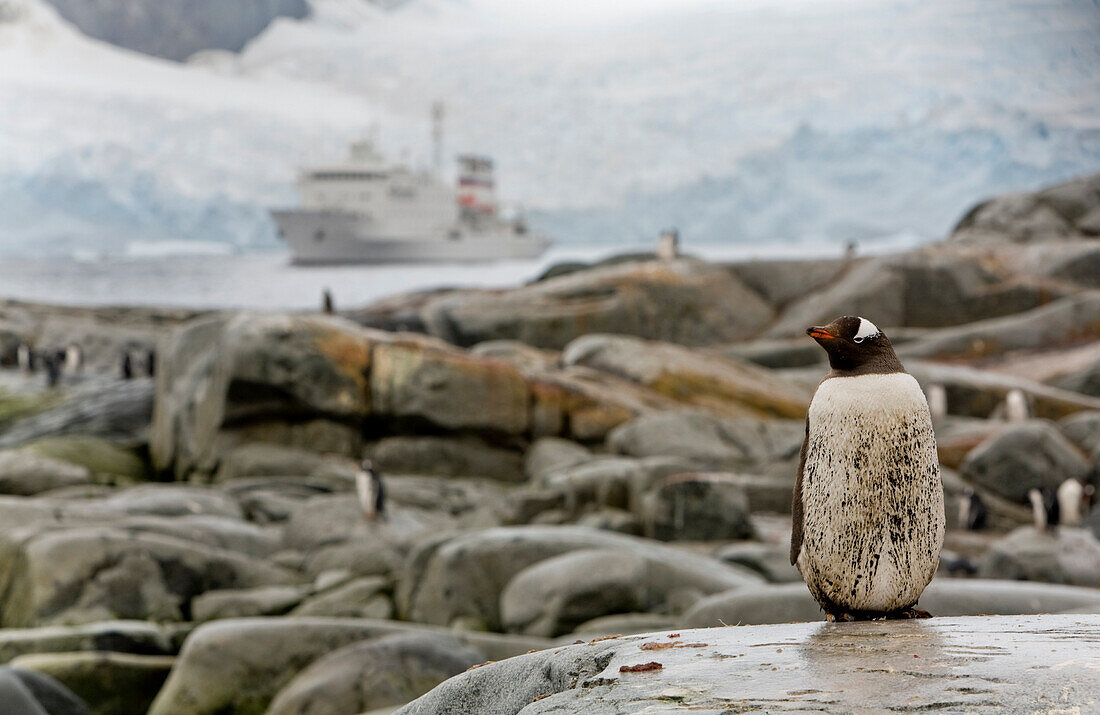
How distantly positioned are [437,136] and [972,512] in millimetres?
23930

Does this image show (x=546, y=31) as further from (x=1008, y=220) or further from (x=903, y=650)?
(x=903, y=650)

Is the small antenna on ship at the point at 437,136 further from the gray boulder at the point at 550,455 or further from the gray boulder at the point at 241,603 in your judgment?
the gray boulder at the point at 241,603

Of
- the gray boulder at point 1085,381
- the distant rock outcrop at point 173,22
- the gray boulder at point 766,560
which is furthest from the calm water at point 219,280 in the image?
the gray boulder at point 766,560

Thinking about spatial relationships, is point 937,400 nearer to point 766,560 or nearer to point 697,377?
point 697,377

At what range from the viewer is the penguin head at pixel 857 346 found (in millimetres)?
2781

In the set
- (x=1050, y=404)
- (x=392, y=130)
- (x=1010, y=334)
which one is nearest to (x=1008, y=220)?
(x=1010, y=334)

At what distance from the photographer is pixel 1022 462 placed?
12.2 m

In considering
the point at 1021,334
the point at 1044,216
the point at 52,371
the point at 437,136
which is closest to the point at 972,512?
the point at 1021,334

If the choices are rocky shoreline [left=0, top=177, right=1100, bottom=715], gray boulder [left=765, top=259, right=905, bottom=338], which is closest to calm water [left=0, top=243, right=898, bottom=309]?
rocky shoreline [left=0, top=177, right=1100, bottom=715]

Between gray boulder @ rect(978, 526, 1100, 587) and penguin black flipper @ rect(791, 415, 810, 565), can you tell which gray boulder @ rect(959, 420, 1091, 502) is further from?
penguin black flipper @ rect(791, 415, 810, 565)

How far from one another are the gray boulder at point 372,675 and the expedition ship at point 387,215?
25.7m

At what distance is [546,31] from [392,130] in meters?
6.15

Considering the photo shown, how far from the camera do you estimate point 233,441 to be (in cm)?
1262

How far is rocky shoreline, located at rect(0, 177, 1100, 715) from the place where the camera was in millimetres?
5961
